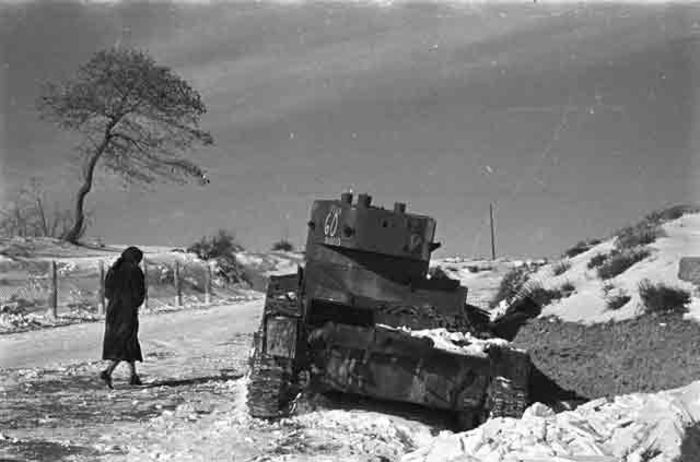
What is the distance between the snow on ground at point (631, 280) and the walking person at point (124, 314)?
628 centimetres

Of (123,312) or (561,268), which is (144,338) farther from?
(561,268)

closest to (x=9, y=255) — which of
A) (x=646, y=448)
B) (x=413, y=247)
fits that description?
(x=413, y=247)

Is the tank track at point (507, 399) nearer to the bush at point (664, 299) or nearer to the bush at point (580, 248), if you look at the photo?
the bush at point (664, 299)

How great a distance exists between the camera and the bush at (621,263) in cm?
1467

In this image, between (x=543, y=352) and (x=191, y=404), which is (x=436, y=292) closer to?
(x=543, y=352)

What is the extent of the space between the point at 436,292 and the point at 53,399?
452 centimetres

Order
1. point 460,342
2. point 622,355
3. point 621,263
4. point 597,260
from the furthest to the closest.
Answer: point 597,260 < point 621,263 < point 622,355 < point 460,342

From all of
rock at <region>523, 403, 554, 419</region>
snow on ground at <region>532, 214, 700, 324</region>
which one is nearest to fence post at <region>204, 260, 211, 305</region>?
snow on ground at <region>532, 214, 700, 324</region>

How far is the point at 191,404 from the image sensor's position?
943 cm

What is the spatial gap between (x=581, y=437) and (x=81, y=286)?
23126 mm

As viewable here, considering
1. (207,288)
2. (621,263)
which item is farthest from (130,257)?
(207,288)

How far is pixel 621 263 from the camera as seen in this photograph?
14773 mm

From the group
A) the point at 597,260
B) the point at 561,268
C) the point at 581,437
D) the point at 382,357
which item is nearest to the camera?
the point at 581,437

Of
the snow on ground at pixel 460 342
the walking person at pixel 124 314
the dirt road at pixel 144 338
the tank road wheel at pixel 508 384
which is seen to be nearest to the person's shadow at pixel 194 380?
the walking person at pixel 124 314
